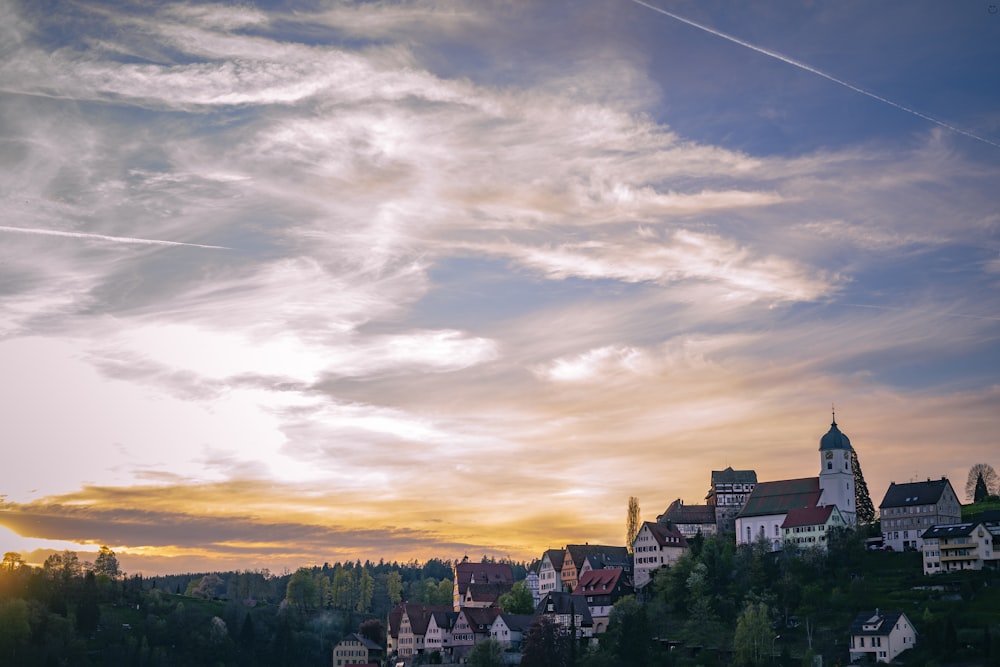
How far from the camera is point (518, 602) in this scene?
6732 inches

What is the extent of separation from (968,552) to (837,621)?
17.5 meters

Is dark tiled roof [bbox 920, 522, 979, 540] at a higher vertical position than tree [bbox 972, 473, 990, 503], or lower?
lower

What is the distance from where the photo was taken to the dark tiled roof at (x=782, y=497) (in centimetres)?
15688

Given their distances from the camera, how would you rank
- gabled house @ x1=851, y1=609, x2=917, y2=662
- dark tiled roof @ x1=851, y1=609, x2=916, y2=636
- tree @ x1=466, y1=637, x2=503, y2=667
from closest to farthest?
gabled house @ x1=851, y1=609, x2=917, y2=662 → dark tiled roof @ x1=851, y1=609, x2=916, y2=636 → tree @ x1=466, y1=637, x2=503, y2=667

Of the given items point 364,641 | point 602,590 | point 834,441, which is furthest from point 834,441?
point 364,641

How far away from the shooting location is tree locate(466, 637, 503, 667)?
152000 millimetres

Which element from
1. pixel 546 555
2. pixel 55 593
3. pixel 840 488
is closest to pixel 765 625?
pixel 840 488

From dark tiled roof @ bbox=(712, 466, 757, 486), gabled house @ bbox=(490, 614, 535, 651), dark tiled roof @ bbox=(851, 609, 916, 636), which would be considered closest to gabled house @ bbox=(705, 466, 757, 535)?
dark tiled roof @ bbox=(712, 466, 757, 486)

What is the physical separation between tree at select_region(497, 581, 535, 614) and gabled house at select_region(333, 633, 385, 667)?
91.6 feet

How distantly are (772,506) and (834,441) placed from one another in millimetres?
11791

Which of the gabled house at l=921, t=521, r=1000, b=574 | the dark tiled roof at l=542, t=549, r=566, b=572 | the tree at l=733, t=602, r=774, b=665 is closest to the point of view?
the tree at l=733, t=602, r=774, b=665

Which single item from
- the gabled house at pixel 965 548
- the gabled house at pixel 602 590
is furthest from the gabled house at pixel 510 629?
the gabled house at pixel 965 548

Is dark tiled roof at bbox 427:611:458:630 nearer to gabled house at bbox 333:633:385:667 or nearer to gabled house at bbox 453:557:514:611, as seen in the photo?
gabled house at bbox 453:557:514:611

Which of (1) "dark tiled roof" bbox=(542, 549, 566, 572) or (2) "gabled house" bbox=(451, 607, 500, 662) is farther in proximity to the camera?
Answer: (1) "dark tiled roof" bbox=(542, 549, 566, 572)
